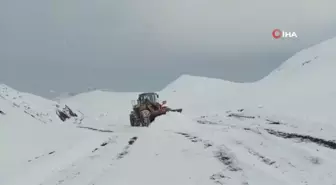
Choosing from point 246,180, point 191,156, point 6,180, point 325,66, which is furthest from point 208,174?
point 325,66

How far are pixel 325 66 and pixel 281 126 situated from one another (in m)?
36.4

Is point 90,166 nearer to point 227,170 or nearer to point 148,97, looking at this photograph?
point 227,170

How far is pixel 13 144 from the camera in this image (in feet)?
69.5

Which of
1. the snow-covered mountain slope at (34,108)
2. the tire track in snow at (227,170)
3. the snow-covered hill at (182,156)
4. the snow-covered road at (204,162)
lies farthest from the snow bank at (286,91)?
the snow-covered mountain slope at (34,108)

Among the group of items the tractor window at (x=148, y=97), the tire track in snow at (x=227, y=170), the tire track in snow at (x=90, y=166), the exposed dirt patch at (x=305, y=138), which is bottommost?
the tire track in snow at (x=90, y=166)

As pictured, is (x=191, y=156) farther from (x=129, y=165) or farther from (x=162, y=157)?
(x=129, y=165)

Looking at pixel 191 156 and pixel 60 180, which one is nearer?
pixel 60 180

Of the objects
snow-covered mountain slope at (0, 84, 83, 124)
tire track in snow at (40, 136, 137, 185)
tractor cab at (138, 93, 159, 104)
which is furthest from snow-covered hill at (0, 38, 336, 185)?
snow-covered mountain slope at (0, 84, 83, 124)

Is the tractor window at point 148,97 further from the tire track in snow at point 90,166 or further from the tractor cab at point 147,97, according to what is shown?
the tire track in snow at point 90,166

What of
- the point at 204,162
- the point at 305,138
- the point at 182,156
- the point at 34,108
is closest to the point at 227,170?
the point at 204,162

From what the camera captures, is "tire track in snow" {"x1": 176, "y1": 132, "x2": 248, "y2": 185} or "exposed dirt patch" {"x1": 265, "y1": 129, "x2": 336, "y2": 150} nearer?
"tire track in snow" {"x1": 176, "y1": 132, "x2": 248, "y2": 185}

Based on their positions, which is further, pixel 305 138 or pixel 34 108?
pixel 34 108

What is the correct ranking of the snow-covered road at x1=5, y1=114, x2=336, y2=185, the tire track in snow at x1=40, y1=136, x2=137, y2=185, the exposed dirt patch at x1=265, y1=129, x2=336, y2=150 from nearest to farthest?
1. the snow-covered road at x1=5, y1=114, x2=336, y2=185
2. the tire track in snow at x1=40, y1=136, x2=137, y2=185
3. the exposed dirt patch at x1=265, y1=129, x2=336, y2=150

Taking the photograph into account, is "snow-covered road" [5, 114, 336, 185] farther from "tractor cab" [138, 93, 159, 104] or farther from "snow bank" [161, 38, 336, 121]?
"tractor cab" [138, 93, 159, 104]
